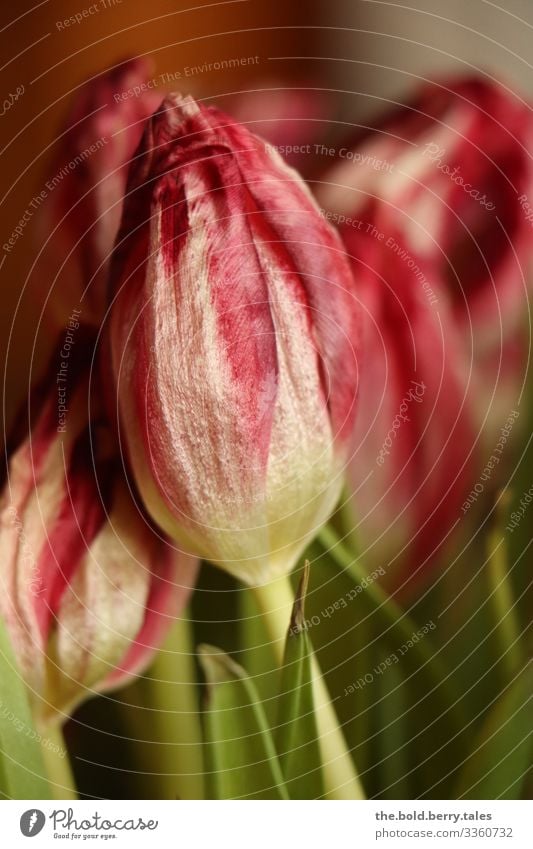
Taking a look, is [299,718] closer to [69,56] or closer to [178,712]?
[178,712]

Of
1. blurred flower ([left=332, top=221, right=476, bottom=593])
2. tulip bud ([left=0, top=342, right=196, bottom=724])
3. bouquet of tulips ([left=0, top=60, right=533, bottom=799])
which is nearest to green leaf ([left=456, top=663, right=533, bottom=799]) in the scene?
bouquet of tulips ([left=0, top=60, right=533, bottom=799])

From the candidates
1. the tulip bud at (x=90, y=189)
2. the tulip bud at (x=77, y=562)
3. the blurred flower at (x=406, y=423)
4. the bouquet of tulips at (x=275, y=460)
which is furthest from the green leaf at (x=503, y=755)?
the tulip bud at (x=90, y=189)

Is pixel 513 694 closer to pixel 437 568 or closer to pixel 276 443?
pixel 437 568

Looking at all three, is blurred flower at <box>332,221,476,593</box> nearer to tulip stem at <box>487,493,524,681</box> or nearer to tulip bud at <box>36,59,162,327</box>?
tulip stem at <box>487,493,524,681</box>

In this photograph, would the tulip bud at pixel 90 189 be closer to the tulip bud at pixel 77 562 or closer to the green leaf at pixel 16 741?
the tulip bud at pixel 77 562

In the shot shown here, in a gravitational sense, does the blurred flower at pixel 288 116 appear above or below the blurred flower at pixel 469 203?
above

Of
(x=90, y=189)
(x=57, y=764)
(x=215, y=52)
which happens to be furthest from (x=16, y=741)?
(x=215, y=52)
